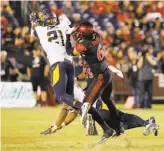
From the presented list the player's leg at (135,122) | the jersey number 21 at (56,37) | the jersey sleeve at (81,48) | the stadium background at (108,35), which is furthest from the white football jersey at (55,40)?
the stadium background at (108,35)

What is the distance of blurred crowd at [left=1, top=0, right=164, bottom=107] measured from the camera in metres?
22.3

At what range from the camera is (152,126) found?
959 centimetres

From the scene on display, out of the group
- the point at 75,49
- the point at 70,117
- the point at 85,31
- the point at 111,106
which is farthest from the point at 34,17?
the point at 111,106

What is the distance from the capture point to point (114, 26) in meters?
25.5

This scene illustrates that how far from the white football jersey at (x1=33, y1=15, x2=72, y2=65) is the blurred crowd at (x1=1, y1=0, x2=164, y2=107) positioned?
31.0ft

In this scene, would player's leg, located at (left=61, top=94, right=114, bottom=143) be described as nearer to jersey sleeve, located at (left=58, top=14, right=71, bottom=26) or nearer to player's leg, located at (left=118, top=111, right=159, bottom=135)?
player's leg, located at (left=118, top=111, right=159, bottom=135)

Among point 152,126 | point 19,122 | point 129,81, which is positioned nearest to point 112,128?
point 152,126

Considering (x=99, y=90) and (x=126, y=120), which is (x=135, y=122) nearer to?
(x=126, y=120)

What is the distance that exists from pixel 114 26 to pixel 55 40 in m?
14.8

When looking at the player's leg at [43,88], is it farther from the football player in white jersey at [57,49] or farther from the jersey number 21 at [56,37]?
the jersey number 21 at [56,37]

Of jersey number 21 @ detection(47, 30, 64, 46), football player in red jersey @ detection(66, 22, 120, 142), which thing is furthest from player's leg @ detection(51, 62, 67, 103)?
football player in red jersey @ detection(66, 22, 120, 142)

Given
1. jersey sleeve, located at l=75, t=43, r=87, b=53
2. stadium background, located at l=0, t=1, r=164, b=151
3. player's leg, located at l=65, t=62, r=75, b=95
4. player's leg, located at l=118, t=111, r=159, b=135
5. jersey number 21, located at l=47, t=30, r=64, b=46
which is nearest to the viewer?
jersey sleeve, located at l=75, t=43, r=87, b=53

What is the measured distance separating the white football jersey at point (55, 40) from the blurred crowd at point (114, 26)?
945 centimetres

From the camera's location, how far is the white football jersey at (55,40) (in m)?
10.7
